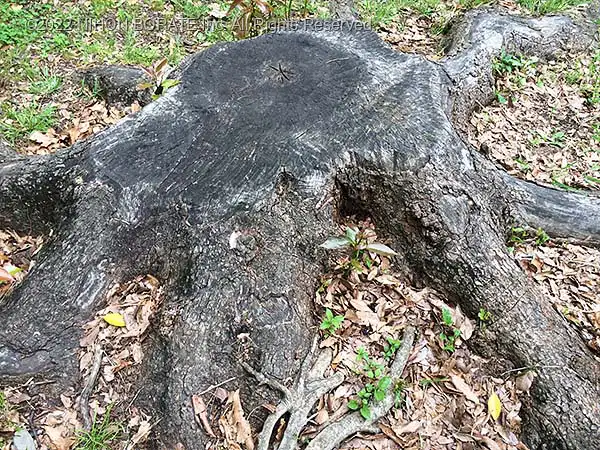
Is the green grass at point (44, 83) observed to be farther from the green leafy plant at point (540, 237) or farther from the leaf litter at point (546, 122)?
the green leafy plant at point (540, 237)

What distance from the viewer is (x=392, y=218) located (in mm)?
2957

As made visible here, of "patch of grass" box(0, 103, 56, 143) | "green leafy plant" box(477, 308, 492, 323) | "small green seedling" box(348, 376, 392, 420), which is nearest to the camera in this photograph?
"small green seedling" box(348, 376, 392, 420)

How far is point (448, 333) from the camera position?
2.81 m

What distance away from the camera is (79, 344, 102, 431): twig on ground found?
2.53 m

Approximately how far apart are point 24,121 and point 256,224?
8.35 feet

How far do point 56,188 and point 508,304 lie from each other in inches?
98.5

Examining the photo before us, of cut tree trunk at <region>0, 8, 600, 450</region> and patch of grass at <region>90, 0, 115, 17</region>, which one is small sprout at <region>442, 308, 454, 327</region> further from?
patch of grass at <region>90, 0, 115, 17</region>

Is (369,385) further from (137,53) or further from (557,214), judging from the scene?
(137,53)

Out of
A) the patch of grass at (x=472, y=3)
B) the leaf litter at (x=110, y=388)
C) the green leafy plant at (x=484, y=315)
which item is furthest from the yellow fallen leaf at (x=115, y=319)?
the patch of grass at (x=472, y=3)

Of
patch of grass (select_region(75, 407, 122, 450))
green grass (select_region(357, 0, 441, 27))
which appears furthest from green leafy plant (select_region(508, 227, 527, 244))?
green grass (select_region(357, 0, 441, 27))

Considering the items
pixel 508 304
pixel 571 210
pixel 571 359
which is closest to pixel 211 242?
pixel 508 304

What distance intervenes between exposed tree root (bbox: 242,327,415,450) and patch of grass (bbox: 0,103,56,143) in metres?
2.80

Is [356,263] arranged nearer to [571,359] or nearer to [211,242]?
→ [211,242]

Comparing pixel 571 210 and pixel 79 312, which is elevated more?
pixel 571 210
